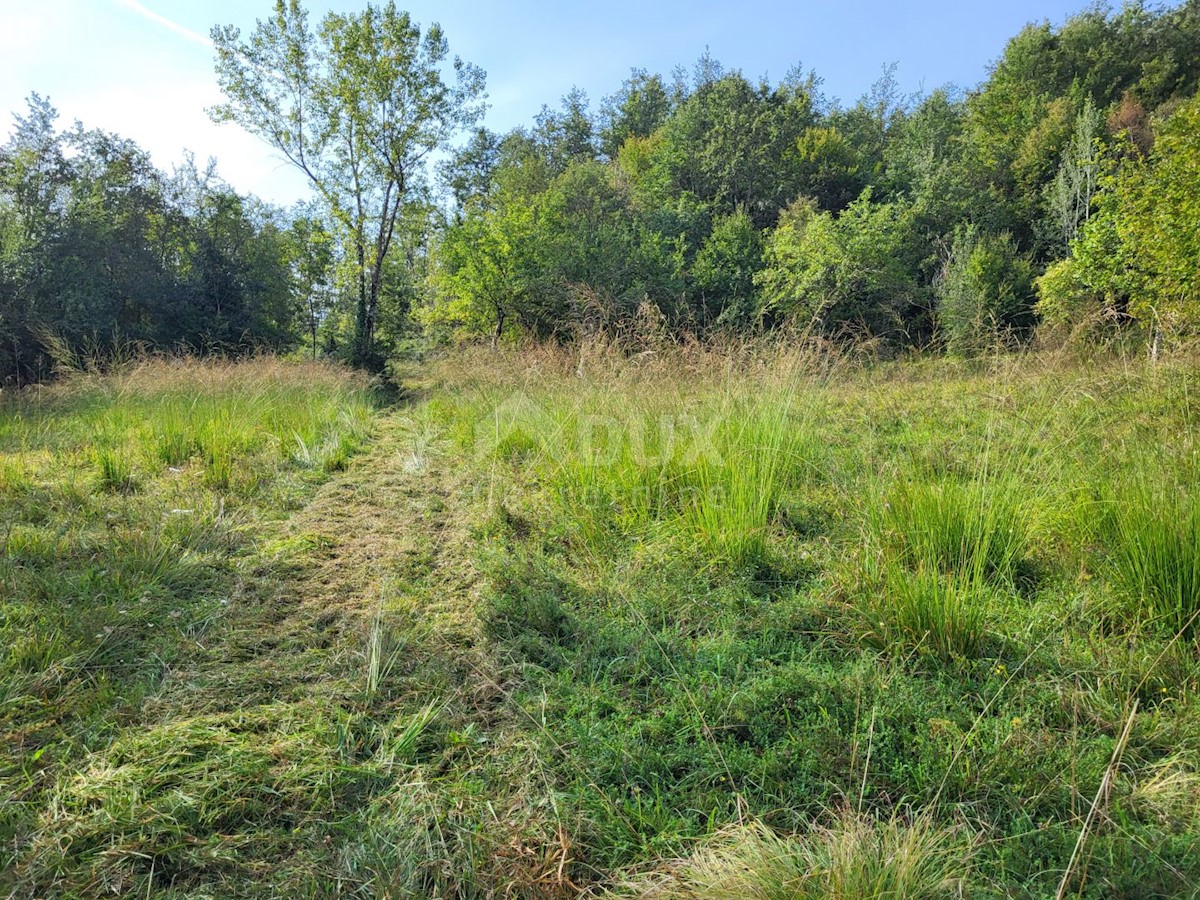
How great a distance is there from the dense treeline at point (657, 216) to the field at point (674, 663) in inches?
273

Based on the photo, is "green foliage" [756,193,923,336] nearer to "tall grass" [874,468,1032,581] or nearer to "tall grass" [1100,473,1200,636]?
"tall grass" [874,468,1032,581]

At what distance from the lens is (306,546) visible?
131 inches

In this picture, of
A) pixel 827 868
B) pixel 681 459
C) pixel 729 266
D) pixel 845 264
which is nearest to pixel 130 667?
pixel 827 868

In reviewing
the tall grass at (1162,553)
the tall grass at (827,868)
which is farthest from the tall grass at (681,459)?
the tall grass at (827,868)

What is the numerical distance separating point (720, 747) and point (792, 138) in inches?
1127

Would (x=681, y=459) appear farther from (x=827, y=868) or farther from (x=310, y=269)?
(x=310, y=269)

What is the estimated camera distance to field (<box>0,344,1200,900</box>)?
4.46 ft

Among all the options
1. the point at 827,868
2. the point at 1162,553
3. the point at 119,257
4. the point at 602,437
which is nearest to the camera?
the point at 827,868

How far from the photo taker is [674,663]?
214 centimetres

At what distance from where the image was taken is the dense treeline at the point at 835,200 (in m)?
16.6

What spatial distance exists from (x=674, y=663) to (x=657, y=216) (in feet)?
72.7

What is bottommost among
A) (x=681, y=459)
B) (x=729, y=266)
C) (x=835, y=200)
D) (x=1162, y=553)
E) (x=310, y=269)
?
(x=1162, y=553)

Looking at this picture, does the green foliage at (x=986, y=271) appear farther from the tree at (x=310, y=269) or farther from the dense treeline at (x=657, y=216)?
the tree at (x=310, y=269)

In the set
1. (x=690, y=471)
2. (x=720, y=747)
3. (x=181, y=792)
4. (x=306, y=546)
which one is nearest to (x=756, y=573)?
(x=690, y=471)
